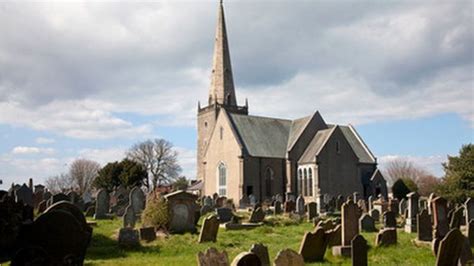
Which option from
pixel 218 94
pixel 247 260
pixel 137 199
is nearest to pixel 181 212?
pixel 137 199

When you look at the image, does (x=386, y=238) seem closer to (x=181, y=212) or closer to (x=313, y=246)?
(x=313, y=246)

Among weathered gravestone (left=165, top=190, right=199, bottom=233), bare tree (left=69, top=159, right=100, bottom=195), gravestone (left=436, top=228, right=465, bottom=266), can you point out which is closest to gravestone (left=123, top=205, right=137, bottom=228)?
→ weathered gravestone (left=165, top=190, right=199, bottom=233)

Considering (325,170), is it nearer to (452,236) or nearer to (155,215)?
(155,215)

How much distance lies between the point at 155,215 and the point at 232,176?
3041 cm

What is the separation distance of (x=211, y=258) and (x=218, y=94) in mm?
53754

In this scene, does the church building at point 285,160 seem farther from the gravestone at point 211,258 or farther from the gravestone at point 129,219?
the gravestone at point 211,258

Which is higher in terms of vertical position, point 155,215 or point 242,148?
point 242,148

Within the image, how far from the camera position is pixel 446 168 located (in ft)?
105

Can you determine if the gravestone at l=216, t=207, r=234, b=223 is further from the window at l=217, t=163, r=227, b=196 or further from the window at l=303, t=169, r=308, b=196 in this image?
the window at l=217, t=163, r=227, b=196

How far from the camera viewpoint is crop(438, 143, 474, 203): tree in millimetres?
29781

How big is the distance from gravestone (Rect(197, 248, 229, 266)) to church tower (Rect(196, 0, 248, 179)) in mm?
52039

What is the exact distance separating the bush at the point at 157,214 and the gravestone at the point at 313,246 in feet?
24.3

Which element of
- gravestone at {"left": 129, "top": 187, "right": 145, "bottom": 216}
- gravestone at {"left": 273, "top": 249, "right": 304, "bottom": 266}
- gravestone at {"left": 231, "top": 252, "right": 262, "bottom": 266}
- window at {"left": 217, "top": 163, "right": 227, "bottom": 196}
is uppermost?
window at {"left": 217, "top": 163, "right": 227, "bottom": 196}

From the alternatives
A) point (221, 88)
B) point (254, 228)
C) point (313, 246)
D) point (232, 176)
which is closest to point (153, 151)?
point (221, 88)
